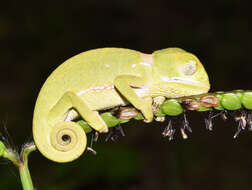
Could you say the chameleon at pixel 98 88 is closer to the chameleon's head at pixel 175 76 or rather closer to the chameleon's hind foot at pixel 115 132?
the chameleon's head at pixel 175 76

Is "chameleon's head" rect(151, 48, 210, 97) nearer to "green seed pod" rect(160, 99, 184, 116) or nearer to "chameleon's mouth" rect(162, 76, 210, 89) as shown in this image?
"chameleon's mouth" rect(162, 76, 210, 89)

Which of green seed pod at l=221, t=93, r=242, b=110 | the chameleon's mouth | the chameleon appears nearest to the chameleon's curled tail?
the chameleon

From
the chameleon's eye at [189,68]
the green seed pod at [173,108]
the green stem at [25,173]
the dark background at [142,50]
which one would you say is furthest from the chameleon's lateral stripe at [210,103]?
the dark background at [142,50]

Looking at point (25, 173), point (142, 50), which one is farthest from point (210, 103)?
point (142, 50)

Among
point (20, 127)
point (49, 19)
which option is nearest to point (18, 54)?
point (49, 19)

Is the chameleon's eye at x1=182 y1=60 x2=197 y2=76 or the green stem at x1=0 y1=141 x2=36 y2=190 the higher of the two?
the chameleon's eye at x1=182 y1=60 x2=197 y2=76

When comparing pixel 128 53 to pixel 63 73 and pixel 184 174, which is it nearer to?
pixel 63 73

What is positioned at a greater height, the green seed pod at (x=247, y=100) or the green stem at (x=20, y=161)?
the green seed pod at (x=247, y=100)

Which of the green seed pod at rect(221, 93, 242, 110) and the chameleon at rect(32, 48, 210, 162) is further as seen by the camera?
the chameleon at rect(32, 48, 210, 162)

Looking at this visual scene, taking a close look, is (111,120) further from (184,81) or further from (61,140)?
(184,81)
